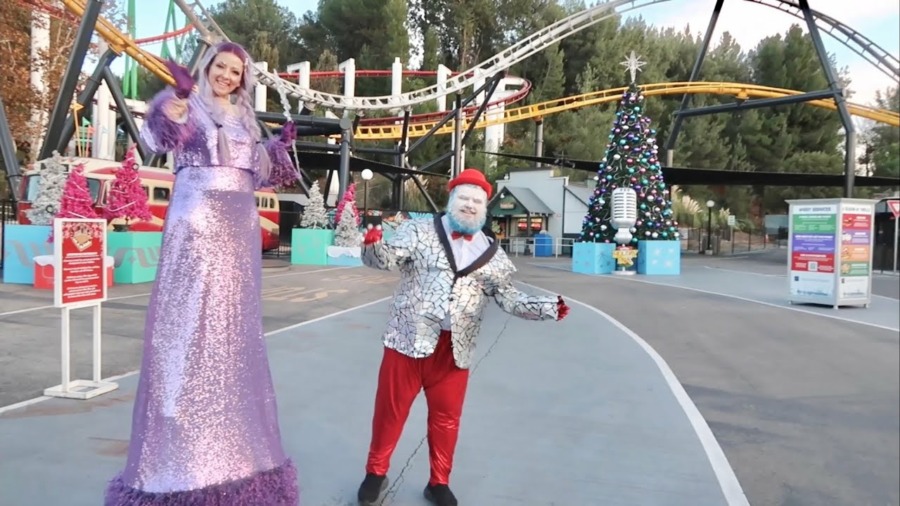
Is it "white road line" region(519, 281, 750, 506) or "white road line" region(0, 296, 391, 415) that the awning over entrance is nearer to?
"white road line" region(0, 296, 391, 415)

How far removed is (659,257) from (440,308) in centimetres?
1438

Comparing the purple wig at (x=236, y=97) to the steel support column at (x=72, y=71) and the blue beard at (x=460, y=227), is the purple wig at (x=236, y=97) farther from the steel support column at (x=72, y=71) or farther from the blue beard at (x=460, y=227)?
the steel support column at (x=72, y=71)

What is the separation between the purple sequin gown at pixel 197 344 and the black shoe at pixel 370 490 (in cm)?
66

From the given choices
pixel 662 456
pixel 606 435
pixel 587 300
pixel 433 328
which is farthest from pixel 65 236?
pixel 587 300

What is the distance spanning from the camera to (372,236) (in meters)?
2.66

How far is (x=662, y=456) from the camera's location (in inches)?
140

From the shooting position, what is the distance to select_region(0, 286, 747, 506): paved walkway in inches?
119

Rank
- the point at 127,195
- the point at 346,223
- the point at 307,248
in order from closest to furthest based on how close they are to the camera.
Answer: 1. the point at 127,195
2. the point at 346,223
3. the point at 307,248

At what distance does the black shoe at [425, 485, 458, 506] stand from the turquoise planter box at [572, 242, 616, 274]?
1398 cm

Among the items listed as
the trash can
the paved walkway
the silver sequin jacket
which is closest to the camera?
the silver sequin jacket

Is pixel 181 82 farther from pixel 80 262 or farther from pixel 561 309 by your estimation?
pixel 80 262

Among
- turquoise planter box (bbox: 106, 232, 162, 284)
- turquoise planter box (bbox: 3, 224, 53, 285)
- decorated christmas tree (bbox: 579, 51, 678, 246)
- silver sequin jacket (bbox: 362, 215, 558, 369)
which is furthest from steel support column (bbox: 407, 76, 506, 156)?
decorated christmas tree (bbox: 579, 51, 678, 246)

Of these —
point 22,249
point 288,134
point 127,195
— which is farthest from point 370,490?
point 127,195

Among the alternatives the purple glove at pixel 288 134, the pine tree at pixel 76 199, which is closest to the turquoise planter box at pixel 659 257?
the pine tree at pixel 76 199
